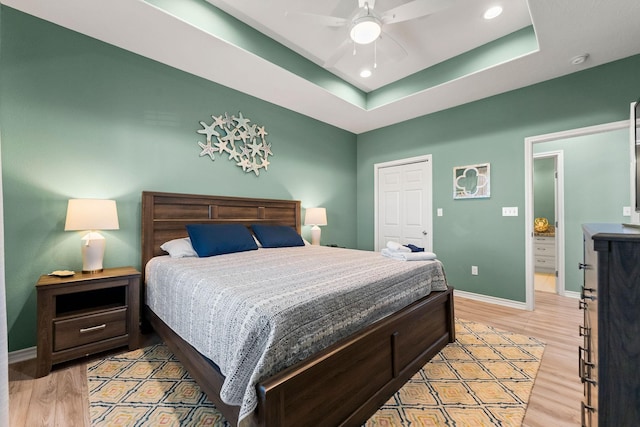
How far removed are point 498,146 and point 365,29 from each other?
2.40 metres

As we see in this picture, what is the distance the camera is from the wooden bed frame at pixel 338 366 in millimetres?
1142

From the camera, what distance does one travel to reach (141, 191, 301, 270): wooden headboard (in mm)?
2654

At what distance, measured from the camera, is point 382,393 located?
63.0 inches

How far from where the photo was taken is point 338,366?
1351 millimetres

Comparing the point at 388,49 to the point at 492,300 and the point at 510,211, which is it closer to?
the point at 510,211

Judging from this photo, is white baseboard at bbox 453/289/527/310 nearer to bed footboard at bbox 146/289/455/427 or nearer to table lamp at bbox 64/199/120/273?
bed footboard at bbox 146/289/455/427

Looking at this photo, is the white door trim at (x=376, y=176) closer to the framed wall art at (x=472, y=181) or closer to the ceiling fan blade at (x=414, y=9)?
the framed wall art at (x=472, y=181)

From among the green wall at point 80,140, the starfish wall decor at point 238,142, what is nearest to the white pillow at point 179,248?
the green wall at point 80,140

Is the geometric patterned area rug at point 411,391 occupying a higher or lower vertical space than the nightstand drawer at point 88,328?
lower

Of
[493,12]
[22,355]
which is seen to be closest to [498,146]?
[493,12]

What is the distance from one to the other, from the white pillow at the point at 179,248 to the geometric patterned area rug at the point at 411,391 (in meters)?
0.80

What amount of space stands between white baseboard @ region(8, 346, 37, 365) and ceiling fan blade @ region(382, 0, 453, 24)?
3.85 metres

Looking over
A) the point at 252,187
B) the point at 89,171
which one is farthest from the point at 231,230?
the point at 89,171

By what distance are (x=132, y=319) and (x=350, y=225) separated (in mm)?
3566
